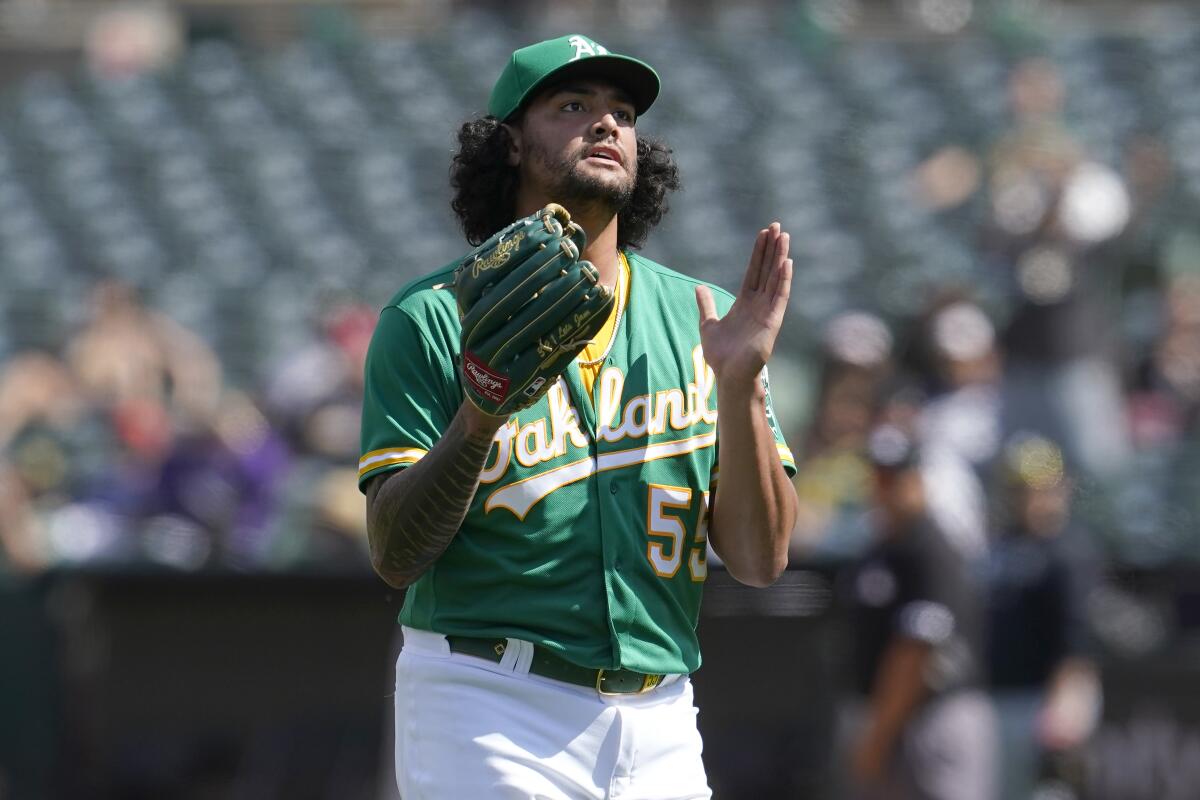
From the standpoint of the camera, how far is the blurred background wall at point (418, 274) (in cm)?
667

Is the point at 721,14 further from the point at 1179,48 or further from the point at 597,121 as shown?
the point at 597,121

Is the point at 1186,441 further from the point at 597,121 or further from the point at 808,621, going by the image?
the point at 597,121

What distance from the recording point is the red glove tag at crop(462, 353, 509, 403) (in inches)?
99.7

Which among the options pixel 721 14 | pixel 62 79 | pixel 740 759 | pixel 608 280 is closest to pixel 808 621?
pixel 740 759

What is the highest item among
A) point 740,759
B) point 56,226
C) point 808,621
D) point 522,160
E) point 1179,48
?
point 1179,48

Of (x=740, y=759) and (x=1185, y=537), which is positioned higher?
(x=1185, y=537)

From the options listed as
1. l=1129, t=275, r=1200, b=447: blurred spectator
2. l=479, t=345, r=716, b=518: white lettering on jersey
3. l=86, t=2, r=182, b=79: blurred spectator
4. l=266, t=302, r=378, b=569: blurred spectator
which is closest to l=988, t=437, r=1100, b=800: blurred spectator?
l=266, t=302, r=378, b=569: blurred spectator

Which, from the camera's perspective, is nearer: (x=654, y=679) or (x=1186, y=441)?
(x=654, y=679)

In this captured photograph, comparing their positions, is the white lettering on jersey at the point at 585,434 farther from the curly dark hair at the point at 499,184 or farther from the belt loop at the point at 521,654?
the curly dark hair at the point at 499,184

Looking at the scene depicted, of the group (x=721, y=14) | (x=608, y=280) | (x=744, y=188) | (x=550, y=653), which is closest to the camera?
(x=550, y=653)

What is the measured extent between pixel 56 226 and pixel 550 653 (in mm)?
10699

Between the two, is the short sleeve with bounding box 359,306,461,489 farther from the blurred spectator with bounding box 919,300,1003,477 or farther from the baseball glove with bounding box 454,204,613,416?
the blurred spectator with bounding box 919,300,1003,477

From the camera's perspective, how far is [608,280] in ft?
9.65

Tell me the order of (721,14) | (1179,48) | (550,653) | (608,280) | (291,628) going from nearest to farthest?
(550,653)
(608,280)
(291,628)
(1179,48)
(721,14)
